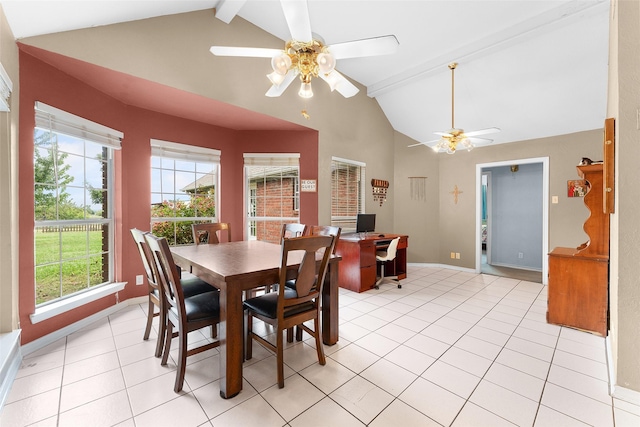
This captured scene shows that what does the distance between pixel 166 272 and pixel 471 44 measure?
172 inches

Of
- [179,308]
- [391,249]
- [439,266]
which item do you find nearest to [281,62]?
[179,308]

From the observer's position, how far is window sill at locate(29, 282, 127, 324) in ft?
7.56

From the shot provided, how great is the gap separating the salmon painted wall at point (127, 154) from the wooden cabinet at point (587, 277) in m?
3.00

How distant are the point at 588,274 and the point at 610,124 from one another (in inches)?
63.4

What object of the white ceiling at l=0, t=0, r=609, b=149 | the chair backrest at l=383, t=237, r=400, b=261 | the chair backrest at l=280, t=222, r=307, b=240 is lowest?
the chair backrest at l=383, t=237, r=400, b=261

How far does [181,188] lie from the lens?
3.77 metres

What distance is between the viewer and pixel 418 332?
8.70ft

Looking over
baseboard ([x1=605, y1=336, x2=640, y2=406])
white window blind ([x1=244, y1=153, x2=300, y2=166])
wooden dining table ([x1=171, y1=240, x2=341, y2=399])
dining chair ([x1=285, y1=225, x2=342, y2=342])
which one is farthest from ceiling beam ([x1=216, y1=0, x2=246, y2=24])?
baseboard ([x1=605, y1=336, x2=640, y2=406])

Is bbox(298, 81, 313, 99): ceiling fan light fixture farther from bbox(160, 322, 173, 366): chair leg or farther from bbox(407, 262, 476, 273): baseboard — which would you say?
bbox(407, 262, 476, 273): baseboard

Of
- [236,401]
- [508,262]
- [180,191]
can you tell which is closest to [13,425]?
[236,401]

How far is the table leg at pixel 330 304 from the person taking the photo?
7.66ft

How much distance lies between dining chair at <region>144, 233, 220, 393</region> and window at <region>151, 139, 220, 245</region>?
192 cm

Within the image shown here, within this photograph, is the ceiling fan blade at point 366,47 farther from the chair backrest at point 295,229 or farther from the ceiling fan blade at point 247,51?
the chair backrest at point 295,229

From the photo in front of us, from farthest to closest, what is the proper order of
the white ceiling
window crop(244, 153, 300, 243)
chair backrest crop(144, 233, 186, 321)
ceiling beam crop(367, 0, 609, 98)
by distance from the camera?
1. window crop(244, 153, 300, 243)
2. ceiling beam crop(367, 0, 609, 98)
3. the white ceiling
4. chair backrest crop(144, 233, 186, 321)
